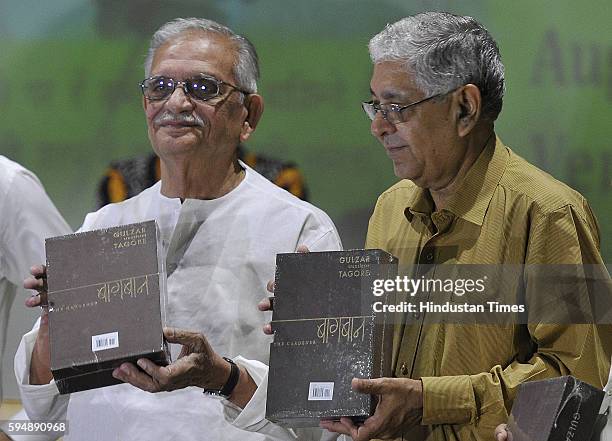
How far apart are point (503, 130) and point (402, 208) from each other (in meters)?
0.39

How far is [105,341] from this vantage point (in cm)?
262

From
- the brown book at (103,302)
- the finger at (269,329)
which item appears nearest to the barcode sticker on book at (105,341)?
the brown book at (103,302)

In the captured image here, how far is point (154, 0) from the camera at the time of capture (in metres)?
3.31

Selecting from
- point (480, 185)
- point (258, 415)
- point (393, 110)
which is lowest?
point (258, 415)

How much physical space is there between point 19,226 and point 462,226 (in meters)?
1.31

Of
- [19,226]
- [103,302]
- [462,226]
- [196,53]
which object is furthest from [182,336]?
[19,226]

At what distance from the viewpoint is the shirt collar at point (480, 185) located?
2658 millimetres

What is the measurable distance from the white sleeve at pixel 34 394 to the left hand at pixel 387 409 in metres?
0.78

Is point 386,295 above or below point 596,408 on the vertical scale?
above

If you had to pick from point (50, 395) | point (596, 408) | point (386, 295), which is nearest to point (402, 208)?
point (386, 295)

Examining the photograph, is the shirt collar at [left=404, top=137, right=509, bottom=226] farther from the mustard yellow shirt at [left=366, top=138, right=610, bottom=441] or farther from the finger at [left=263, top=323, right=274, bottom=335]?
the finger at [left=263, top=323, right=274, bottom=335]

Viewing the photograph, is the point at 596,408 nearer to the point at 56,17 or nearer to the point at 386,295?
the point at 386,295

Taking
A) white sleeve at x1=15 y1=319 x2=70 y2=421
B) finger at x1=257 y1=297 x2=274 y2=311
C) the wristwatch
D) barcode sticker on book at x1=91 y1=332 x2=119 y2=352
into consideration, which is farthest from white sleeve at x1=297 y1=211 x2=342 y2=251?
white sleeve at x1=15 y1=319 x2=70 y2=421

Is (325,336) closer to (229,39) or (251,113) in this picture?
(251,113)
